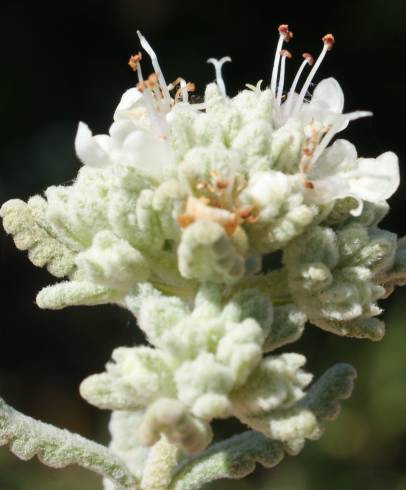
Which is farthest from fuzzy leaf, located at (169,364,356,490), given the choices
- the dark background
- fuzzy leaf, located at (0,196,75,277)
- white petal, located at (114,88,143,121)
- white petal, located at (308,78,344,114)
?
the dark background

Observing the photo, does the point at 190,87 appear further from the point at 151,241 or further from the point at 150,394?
the point at 150,394

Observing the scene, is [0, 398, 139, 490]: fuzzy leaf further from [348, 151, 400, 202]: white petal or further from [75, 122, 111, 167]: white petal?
[348, 151, 400, 202]: white petal

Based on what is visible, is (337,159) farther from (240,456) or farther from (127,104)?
(240,456)

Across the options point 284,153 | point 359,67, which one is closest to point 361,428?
point 359,67

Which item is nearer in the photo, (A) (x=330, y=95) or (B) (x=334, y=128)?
(B) (x=334, y=128)

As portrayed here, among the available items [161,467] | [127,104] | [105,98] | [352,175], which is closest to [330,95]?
[352,175]
